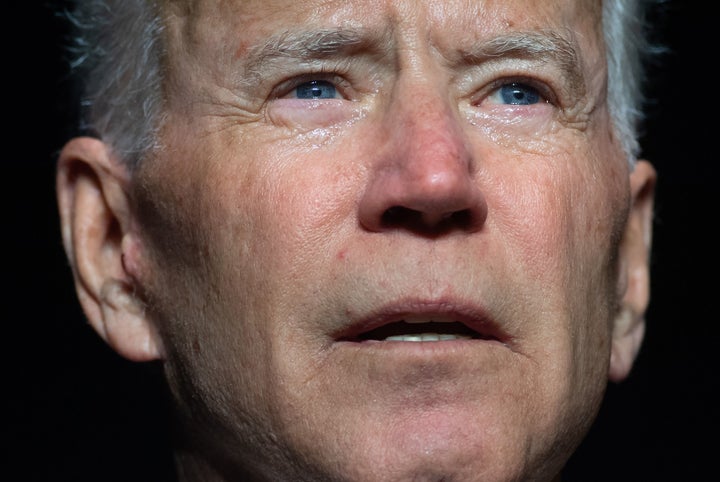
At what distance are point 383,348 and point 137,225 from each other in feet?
2.10

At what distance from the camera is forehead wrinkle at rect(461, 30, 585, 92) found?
2455 millimetres

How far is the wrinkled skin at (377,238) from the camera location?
228 cm

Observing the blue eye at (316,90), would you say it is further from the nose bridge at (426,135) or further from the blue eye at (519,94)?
the blue eye at (519,94)

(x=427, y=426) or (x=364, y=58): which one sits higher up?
(x=364, y=58)

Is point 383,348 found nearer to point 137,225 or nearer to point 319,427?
point 319,427

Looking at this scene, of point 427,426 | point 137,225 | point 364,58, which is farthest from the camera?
point 137,225

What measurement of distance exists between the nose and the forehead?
0.44 feet

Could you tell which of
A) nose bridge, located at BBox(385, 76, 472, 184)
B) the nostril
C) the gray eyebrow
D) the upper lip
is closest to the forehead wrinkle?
nose bridge, located at BBox(385, 76, 472, 184)

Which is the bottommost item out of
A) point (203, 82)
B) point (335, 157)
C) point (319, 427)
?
point (319, 427)

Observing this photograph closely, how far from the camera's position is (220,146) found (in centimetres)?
247

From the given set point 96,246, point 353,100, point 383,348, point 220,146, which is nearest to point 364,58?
point 353,100

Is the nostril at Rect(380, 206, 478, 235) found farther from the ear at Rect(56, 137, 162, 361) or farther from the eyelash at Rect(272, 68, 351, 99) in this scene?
the ear at Rect(56, 137, 162, 361)

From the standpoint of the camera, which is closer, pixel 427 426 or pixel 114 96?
pixel 427 426

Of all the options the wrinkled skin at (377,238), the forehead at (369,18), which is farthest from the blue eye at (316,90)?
the forehead at (369,18)
